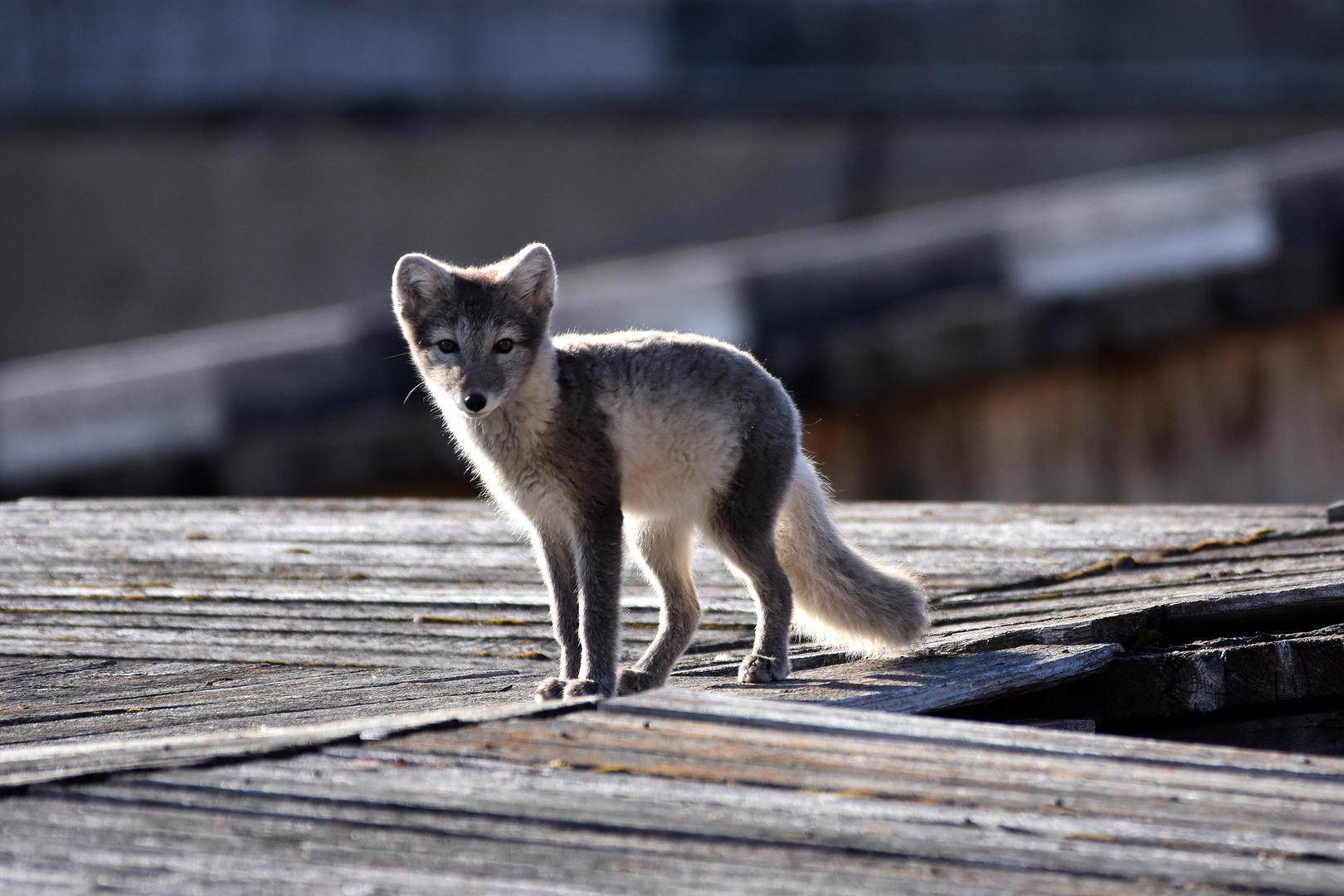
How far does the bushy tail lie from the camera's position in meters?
3.56

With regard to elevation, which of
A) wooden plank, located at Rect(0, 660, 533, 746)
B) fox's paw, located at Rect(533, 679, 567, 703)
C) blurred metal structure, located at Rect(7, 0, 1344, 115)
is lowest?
wooden plank, located at Rect(0, 660, 533, 746)

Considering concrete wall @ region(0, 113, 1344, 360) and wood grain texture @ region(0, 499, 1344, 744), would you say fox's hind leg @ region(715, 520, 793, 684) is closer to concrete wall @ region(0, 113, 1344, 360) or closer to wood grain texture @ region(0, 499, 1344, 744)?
wood grain texture @ region(0, 499, 1344, 744)

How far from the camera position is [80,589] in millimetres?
4633

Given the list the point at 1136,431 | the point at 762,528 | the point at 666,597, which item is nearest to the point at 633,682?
the point at 666,597

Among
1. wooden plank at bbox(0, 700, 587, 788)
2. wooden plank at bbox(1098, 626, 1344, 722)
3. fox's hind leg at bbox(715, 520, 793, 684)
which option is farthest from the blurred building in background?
wooden plank at bbox(0, 700, 587, 788)

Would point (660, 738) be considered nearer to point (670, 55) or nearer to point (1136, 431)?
point (1136, 431)

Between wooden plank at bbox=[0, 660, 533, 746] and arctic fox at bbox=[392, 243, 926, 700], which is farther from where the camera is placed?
arctic fox at bbox=[392, 243, 926, 700]

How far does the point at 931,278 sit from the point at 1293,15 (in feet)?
24.6

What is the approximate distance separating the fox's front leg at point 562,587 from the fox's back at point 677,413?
0.22 m

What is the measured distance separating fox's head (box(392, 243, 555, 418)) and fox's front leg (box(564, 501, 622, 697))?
38cm

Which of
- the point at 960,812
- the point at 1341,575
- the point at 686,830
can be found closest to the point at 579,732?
the point at 686,830

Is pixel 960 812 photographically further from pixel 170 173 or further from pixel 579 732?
pixel 170 173

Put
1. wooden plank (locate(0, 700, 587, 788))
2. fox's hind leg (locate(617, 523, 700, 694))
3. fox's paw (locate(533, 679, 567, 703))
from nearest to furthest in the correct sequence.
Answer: wooden plank (locate(0, 700, 587, 788)) → fox's paw (locate(533, 679, 567, 703)) → fox's hind leg (locate(617, 523, 700, 694))

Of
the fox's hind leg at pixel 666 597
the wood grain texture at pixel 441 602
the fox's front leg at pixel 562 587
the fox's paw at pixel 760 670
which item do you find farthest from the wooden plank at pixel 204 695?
the fox's paw at pixel 760 670
